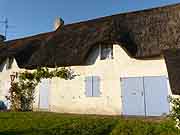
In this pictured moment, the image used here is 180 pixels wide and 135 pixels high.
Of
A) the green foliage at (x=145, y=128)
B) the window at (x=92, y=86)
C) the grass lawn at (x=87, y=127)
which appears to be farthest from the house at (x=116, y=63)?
the grass lawn at (x=87, y=127)

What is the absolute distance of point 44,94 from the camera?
15.3 m

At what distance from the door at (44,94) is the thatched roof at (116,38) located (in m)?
1.27

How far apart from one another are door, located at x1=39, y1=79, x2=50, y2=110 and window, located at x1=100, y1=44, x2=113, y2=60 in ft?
14.0

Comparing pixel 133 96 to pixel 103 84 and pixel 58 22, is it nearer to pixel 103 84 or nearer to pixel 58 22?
pixel 103 84

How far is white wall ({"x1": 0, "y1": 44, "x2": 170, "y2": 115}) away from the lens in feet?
40.6

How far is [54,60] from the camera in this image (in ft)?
49.0

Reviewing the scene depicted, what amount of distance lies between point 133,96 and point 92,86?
2522mm

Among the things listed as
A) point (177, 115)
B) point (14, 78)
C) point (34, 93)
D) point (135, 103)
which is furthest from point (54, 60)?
point (177, 115)

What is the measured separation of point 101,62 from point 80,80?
1.76 metres

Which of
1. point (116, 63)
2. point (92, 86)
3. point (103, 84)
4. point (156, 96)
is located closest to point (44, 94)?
point (92, 86)

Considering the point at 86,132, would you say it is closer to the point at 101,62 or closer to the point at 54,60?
the point at 101,62

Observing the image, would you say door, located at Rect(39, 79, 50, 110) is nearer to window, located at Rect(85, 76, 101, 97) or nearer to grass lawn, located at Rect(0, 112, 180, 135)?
window, located at Rect(85, 76, 101, 97)

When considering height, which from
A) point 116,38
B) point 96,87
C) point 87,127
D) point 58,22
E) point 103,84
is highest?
point 58,22

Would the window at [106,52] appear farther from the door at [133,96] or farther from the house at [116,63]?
the door at [133,96]
